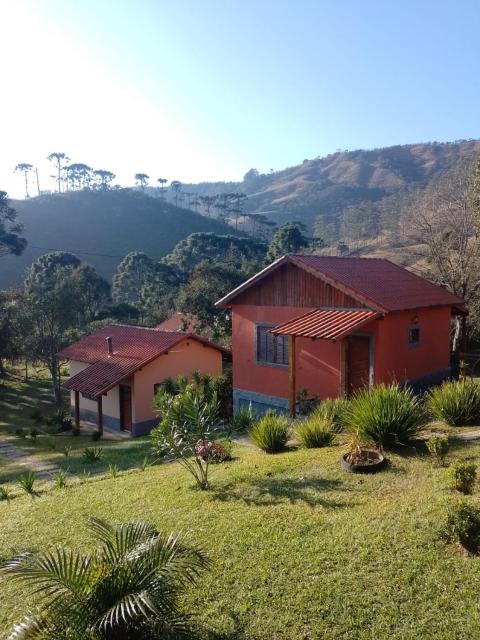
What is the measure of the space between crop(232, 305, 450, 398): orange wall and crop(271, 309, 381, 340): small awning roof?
24.2 inches

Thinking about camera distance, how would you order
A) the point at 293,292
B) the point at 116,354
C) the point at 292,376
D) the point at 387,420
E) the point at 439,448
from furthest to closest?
the point at 116,354 → the point at 293,292 → the point at 292,376 → the point at 387,420 → the point at 439,448

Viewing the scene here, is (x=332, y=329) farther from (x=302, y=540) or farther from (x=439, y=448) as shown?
(x=302, y=540)

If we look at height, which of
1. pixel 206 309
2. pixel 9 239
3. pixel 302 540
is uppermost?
pixel 9 239

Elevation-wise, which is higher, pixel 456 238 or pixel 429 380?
pixel 456 238

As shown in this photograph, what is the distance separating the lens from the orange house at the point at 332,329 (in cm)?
1423

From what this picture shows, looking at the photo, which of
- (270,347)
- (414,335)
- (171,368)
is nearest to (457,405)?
(414,335)

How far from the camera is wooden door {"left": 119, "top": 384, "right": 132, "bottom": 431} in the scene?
21.7 metres

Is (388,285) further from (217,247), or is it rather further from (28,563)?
(217,247)

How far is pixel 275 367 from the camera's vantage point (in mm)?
16547

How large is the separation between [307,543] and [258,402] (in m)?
11.6

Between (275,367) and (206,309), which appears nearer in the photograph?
(275,367)

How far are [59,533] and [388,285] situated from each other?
39.5ft

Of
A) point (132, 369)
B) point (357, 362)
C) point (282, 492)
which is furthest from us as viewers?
point (132, 369)

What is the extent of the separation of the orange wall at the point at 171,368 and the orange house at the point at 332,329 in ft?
16.3
